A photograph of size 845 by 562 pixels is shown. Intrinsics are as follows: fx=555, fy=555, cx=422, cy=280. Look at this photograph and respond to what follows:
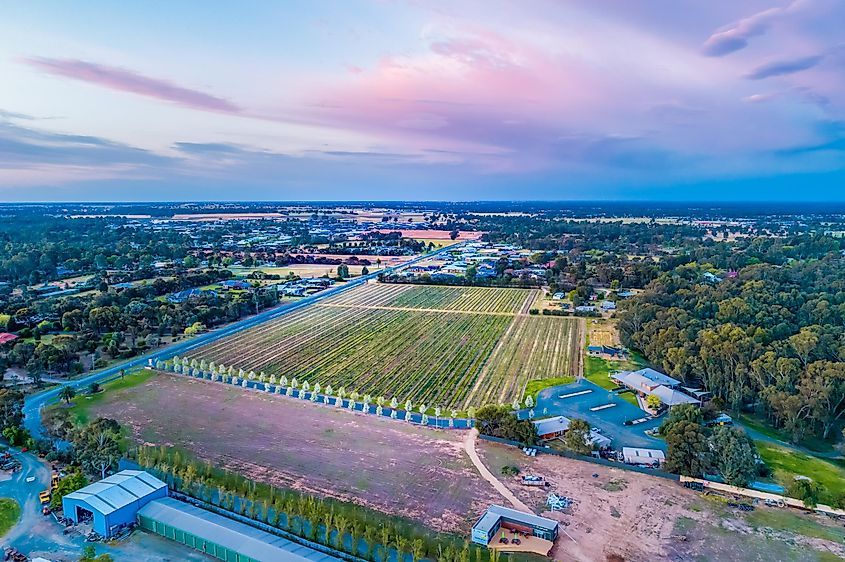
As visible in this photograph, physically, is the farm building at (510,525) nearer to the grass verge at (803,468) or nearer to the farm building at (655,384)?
the grass verge at (803,468)

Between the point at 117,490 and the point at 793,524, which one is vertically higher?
the point at 117,490

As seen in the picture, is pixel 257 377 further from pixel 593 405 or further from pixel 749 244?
pixel 749 244

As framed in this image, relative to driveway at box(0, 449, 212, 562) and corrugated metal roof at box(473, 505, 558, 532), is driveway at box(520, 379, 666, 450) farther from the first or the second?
driveway at box(0, 449, 212, 562)

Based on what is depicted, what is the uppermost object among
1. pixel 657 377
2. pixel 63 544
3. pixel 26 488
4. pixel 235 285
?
pixel 235 285

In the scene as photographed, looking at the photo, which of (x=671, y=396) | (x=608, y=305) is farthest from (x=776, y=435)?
(x=608, y=305)

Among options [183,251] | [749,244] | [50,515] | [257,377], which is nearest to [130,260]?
[183,251]

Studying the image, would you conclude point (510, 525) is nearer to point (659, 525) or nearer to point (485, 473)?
point (485, 473)
